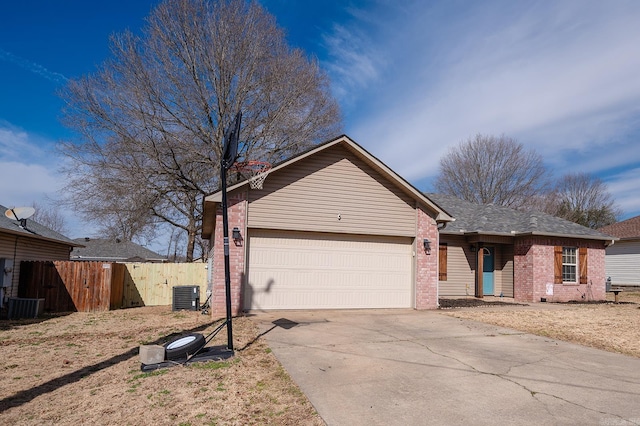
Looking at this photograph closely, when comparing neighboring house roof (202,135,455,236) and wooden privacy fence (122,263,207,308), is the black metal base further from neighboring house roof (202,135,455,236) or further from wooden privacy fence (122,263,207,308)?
wooden privacy fence (122,263,207,308)

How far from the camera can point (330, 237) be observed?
12.1 m

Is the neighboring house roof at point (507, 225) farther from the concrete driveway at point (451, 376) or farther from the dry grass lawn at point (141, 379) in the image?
the concrete driveway at point (451, 376)

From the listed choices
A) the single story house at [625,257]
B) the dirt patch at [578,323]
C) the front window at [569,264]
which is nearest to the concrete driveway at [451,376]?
the dirt patch at [578,323]

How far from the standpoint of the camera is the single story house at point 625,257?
79.7 ft

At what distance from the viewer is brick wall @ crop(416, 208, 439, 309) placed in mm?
12586

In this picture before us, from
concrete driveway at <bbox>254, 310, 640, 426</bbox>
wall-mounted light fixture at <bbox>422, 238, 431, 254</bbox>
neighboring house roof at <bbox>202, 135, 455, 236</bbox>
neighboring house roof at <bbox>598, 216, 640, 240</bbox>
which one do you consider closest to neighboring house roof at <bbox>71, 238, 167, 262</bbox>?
neighboring house roof at <bbox>202, 135, 455, 236</bbox>

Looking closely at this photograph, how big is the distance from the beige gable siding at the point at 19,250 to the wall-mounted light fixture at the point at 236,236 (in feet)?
23.8

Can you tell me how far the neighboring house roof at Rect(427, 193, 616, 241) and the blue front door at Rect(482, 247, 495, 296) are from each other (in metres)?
1.30

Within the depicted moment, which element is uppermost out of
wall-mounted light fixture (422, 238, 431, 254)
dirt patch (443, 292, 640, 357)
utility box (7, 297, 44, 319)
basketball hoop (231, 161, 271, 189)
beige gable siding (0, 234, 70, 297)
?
basketball hoop (231, 161, 271, 189)

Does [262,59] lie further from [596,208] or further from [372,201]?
[596,208]

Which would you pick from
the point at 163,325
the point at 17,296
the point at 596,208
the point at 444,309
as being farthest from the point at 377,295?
the point at 596,208

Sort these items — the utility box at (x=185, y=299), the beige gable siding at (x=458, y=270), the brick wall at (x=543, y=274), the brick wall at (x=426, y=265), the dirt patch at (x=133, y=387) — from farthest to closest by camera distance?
the beige gable siding at (x=458, y=270) → the brick wall at (x=543, y=274) → the utility box at (x=185, y=299) → the brick wall at (x=426, y=265) → the dirt patch at (x=133, y=387)

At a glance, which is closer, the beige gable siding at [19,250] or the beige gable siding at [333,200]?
the beige gable siding at [333,200]

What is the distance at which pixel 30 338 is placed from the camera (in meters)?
8.66
